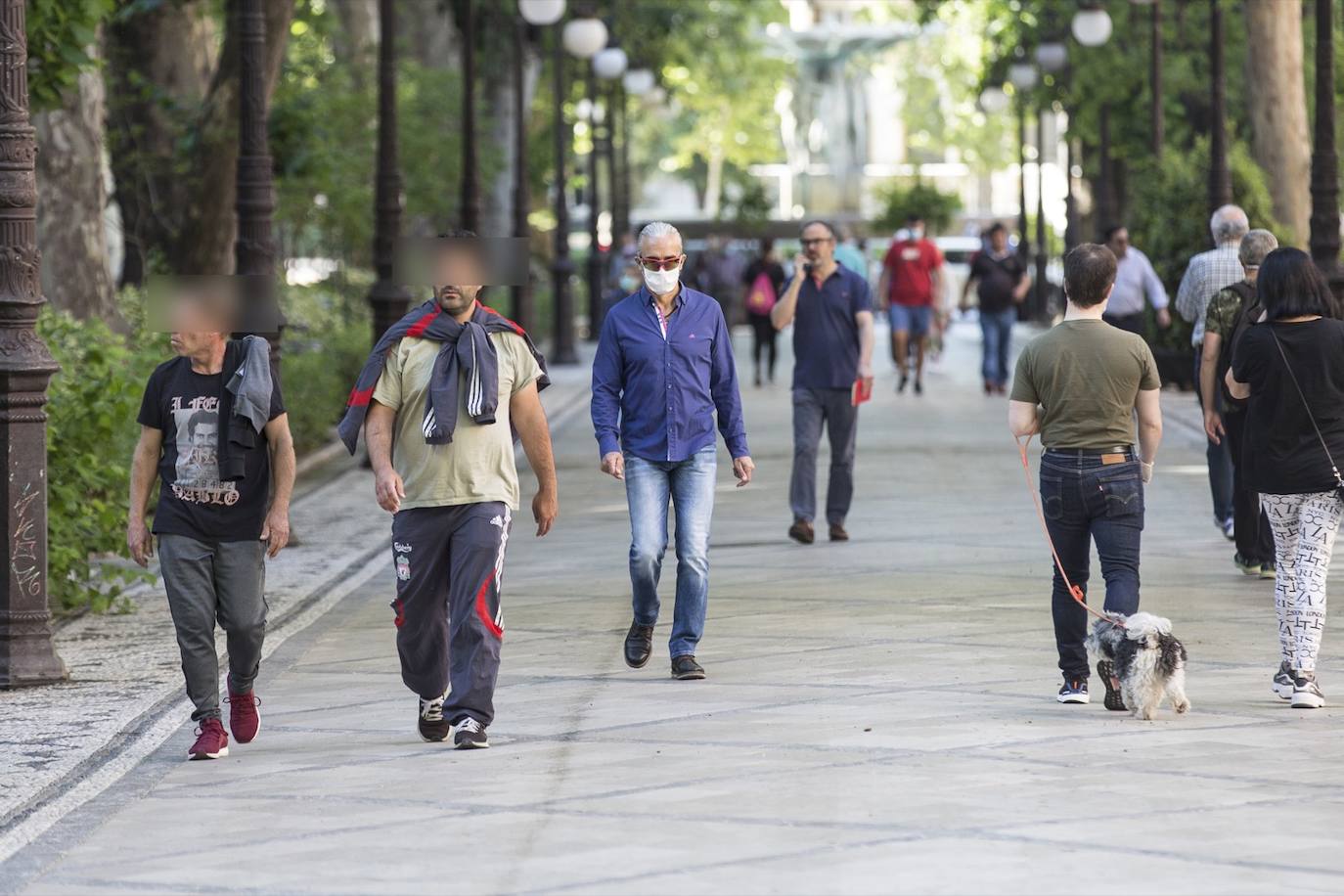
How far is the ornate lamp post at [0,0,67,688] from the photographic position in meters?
9.68

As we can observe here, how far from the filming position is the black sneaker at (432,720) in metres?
8.35

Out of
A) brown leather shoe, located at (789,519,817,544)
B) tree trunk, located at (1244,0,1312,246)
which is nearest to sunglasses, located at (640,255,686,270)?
brown leather shoe, located at (789,519,817,544)

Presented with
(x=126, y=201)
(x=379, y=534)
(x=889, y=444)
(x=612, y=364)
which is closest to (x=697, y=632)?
(x=612, y=364)

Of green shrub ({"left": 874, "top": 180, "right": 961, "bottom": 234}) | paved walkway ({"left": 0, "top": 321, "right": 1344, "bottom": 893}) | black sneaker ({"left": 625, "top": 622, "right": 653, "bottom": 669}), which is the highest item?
green shrub ({"left": 874, "top": 180, "right": 961, "bottom": 234})

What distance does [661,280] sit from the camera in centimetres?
955

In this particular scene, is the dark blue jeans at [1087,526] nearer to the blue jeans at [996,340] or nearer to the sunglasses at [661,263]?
the sunglasses at [661,263]

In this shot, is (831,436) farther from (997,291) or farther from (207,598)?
(997,291)

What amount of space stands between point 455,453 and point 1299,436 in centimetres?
299

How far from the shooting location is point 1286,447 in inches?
350

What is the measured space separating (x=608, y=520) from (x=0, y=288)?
6.21m

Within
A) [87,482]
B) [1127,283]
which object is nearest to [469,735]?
[87,482]

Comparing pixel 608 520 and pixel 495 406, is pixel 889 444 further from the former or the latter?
pixel 495 406

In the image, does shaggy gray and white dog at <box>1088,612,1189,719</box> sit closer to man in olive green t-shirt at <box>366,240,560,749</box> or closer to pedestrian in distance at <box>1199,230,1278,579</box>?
man in olive green t-shirt at <box>366,240,560,749</box>

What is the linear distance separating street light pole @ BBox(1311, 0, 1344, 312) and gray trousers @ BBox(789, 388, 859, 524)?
11.8 ft
